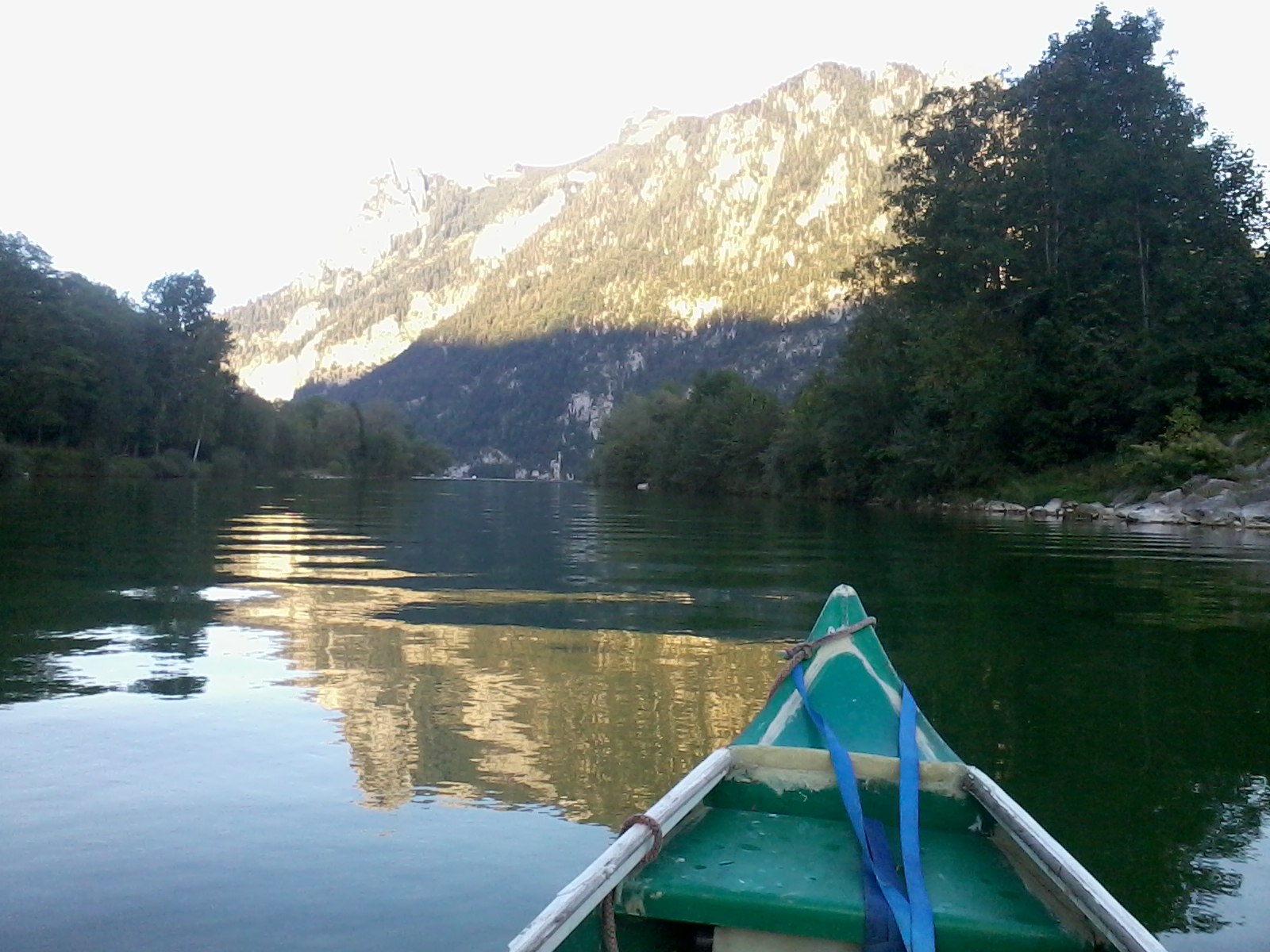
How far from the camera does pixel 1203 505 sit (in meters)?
31.1

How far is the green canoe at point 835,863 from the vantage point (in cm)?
299

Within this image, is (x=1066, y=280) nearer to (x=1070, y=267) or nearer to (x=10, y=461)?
(x=1070, y=267)

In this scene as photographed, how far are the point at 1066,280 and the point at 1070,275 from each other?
13.6 inches

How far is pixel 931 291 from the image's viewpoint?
1796 inches

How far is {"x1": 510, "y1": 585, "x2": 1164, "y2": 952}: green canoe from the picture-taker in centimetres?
299

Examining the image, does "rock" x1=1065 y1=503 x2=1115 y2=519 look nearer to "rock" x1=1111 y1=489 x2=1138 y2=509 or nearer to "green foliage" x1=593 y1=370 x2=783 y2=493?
"rock" x1=1111 y1=489 x2=1138 y2=509

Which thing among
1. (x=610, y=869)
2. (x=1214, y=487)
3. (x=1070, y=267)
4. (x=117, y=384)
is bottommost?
(x=610, y=869)

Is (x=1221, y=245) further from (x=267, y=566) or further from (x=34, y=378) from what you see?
(x=34, y=378)

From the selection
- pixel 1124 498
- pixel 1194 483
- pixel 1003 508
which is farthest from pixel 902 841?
pixel 1003 508

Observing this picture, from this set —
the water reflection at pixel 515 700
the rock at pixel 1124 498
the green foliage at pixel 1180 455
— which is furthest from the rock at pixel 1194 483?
the water reflection at pixel 515 700

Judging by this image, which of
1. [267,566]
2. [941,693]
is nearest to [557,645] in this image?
[941,693]

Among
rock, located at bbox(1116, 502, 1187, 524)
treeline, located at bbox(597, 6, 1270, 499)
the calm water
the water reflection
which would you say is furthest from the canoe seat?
treeline, located at bbox(597, 6, 1270, 499)

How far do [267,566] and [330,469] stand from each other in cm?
10632

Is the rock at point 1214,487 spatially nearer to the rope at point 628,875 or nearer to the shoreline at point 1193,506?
the shoreline at point 1193,506
